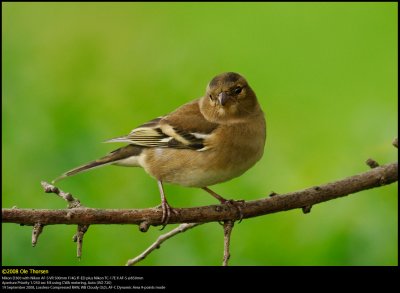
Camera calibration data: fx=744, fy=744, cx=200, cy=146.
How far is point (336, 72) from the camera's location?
10.5 m

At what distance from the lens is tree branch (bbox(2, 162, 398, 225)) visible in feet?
15.8

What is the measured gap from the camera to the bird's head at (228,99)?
6.70 metres

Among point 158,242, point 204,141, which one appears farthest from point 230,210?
point 204,141

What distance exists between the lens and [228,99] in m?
6.79

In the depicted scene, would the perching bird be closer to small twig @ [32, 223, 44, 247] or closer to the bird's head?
the bird's head

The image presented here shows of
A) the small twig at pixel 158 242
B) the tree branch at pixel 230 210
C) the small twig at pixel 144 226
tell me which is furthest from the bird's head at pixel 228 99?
the small twig at pixel 144 226

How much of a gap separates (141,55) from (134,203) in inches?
158

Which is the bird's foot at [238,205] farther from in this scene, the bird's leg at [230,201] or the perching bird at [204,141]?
the perching bird at [204,141]

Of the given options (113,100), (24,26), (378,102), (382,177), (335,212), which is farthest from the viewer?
(24,26)

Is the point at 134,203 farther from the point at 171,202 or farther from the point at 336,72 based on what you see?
the point at 336,72

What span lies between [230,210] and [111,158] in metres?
1.58

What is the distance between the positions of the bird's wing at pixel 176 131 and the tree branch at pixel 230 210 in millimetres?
1082

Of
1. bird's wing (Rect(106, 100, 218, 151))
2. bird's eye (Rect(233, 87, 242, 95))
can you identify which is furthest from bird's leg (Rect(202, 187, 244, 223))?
bird's eye (Rect(233, 87, 242, 95))
